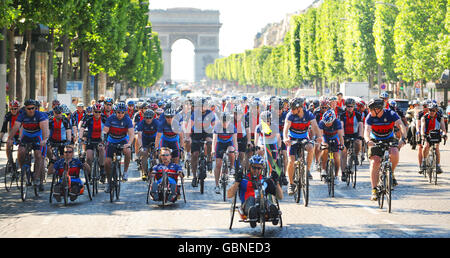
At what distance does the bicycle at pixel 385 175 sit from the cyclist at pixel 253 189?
2.59m

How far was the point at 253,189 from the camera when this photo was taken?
37.0 feet

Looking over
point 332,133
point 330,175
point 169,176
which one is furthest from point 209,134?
point 169,176

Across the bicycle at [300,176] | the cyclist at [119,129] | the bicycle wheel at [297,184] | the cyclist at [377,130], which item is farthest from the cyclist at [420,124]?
the cyclist at [119,129]

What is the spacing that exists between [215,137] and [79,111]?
6.72 m

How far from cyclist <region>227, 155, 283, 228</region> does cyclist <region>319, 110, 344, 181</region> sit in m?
4.62

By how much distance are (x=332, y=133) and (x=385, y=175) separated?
12.5 feet

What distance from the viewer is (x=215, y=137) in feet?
51.4

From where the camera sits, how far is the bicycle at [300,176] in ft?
46.6

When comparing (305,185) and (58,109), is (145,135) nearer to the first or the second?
(58,109)

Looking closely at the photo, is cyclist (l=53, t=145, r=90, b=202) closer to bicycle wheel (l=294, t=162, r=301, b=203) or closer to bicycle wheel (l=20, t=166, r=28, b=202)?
bicycle wheel (l=20, t=166, r=28, b=202)

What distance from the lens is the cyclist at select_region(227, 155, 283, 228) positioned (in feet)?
36.3

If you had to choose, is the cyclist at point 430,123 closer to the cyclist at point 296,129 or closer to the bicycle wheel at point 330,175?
the bicycle wheel at point 330,175

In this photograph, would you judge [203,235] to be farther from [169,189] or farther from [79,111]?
[79,111]
